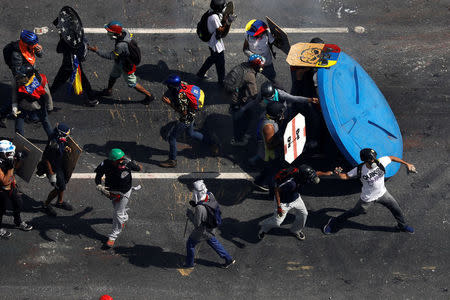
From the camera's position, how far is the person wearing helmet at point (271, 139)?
8.69 m

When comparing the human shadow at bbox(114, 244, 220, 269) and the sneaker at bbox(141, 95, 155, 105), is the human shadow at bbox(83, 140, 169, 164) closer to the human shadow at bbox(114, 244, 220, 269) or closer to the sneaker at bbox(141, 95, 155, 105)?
the sneaker at bbox(141, 95, 155, 105)

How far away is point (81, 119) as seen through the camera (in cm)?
1072

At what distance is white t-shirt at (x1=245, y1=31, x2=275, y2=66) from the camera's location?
1022 cm

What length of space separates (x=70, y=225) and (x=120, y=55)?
3040 millimetres

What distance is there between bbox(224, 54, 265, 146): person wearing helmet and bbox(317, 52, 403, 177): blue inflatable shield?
3.57 feet

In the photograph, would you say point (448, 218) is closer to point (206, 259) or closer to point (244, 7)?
point (206, 259)

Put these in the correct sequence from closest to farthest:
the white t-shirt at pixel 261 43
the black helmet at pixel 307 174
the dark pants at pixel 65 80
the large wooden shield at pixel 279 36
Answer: the black helmet at pixel 307 174, the large wooden shield at pixel 279 36, the white t-shirt at pixel 261 43, the dark pants at pixel 65 80

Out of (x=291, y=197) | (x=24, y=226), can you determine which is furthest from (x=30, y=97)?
(x=291, y=197)

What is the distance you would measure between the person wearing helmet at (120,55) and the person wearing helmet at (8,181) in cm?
260

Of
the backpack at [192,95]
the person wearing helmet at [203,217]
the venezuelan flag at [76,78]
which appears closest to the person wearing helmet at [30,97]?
the venezuelan flag at [76,78]

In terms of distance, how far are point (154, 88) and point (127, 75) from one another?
1051 mm

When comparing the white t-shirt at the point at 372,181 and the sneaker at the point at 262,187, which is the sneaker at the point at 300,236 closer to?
the sneaker at the point at 262,187

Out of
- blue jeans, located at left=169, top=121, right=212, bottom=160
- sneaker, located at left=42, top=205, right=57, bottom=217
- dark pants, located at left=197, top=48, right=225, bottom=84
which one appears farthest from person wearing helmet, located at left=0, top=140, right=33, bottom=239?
dark pants, located at left=197, top=48, right=225, bottom=84

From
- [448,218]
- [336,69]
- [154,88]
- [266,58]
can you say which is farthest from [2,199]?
[448,218]
